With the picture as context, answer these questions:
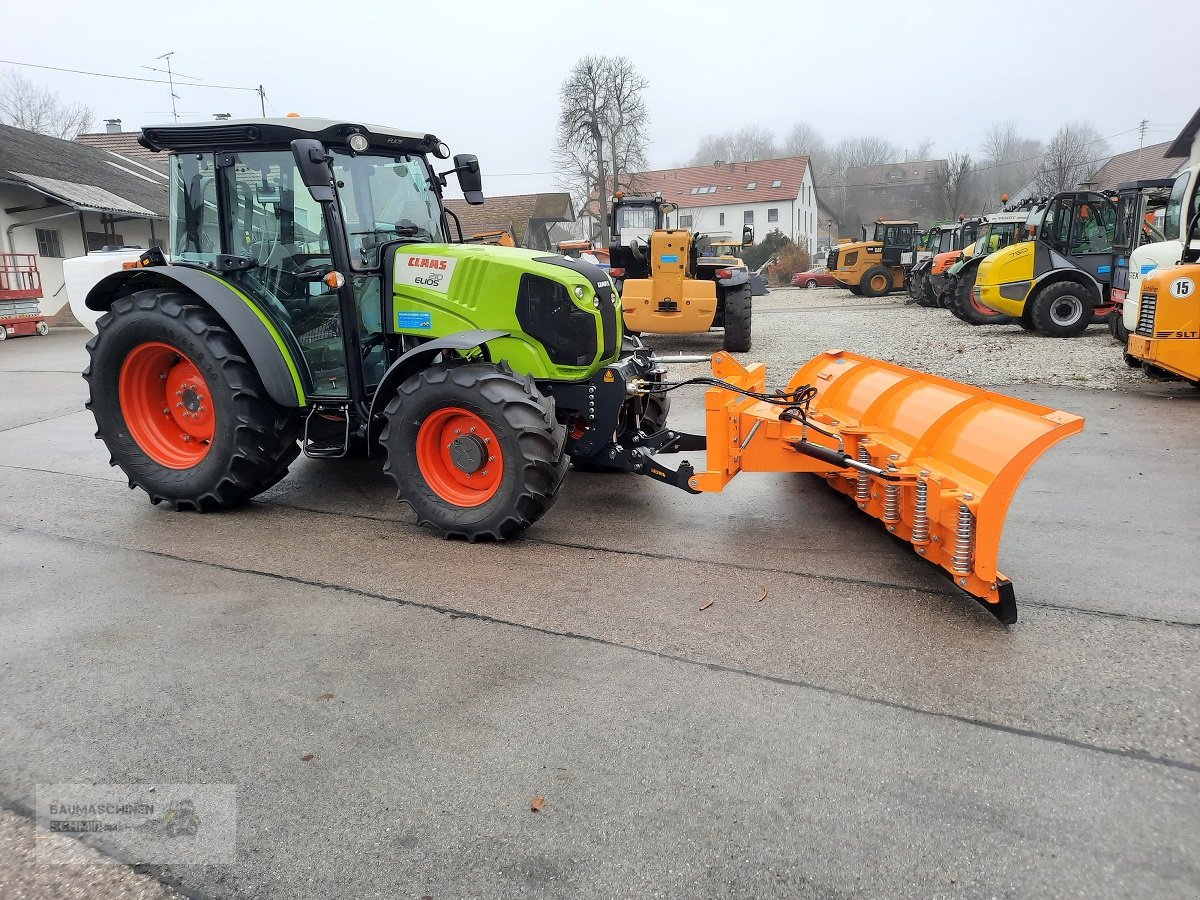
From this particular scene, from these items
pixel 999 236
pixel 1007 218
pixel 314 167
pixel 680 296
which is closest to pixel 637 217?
pixel 680 296

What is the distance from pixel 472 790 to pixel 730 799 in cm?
82

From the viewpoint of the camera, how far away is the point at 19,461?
7.49 meters

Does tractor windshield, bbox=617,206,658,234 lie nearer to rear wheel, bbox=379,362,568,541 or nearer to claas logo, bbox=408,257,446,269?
claas logo, bbox=408,257,446,269

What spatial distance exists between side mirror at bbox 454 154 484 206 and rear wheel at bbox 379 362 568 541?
5.87 ft

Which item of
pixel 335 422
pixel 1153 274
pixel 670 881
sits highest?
pixel 1153 274

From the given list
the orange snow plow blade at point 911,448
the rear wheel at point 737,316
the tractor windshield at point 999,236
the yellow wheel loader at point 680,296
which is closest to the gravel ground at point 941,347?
the rear wheel at point 737,316

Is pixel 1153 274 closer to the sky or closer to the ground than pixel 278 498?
closer to the sky

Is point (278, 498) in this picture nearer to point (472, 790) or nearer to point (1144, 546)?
point (472, 790)

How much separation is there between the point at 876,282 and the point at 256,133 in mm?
28485

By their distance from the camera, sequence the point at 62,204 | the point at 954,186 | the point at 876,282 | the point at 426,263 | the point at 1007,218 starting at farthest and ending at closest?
the point at 954,186 → the point at 876,282 → the point at 62,204 → the point at 1007,218 → the point at 426,263

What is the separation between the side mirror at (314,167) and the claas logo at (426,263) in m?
0.62

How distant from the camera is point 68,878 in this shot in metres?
2.46

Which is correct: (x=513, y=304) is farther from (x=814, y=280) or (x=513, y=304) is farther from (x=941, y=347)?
(x=814, y=280)

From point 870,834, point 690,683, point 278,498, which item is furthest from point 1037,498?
point 278,498
